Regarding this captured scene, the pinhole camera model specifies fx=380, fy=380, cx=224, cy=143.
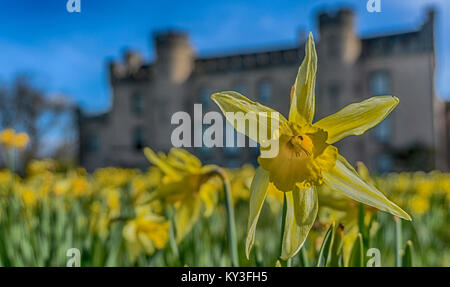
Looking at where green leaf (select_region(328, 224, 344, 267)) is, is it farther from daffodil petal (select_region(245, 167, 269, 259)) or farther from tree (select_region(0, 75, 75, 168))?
tree (select_region(0, 75, 75, 168))

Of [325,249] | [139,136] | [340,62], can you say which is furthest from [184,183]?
[340,62]

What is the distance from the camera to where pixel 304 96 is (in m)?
0.27

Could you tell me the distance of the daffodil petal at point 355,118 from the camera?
0.27m

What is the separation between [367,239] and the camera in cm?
39

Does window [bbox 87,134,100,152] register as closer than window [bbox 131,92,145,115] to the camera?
Yes

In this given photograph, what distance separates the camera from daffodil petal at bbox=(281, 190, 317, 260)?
0.27 m

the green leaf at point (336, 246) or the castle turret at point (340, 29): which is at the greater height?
the castle turret at point (340, 29)

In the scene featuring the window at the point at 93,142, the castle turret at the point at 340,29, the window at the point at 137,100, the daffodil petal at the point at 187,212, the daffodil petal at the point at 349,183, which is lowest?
the daffodil petal at the point at 187,212

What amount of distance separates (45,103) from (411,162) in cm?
162
